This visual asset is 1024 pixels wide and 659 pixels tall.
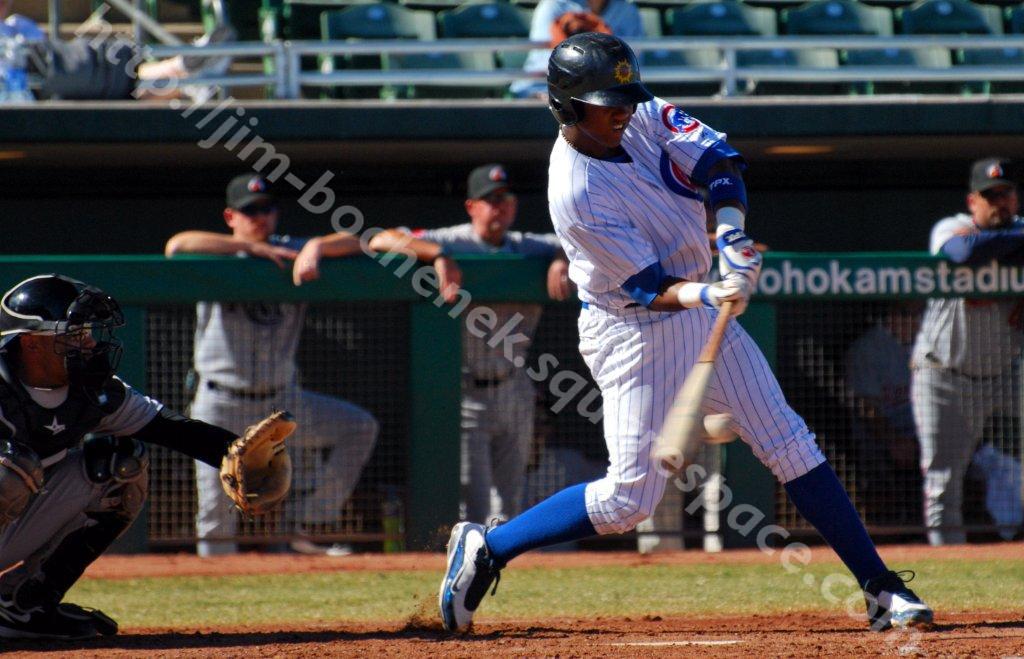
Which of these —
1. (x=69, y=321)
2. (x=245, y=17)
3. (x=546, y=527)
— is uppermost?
(x=245, y=17)

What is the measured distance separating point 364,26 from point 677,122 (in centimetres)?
504

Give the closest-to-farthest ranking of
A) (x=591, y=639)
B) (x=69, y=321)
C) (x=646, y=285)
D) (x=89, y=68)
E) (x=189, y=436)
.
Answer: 1. (x=646, y=285)
2. (x=69, y=321)
3. (x=591, y=639)
4. (x=189, y=436)
5. (x=89, y=68)

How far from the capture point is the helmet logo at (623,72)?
3252 mm

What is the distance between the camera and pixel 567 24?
674 cm

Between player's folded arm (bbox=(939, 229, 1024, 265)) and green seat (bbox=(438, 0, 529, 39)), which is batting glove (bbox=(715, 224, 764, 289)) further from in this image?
green seat (bbox=(438, 0, 529, 39))

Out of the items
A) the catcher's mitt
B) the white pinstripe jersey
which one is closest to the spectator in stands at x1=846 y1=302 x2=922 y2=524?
the white pinstripe jersey

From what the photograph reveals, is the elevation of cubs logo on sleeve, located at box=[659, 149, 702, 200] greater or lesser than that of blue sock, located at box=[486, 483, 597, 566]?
greater

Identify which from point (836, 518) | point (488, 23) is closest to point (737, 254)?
point (836, 518)

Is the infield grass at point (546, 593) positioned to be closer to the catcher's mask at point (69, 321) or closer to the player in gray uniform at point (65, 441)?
the player in gray uniform at point (65, 441)

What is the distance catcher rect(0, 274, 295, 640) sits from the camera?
11.5ft

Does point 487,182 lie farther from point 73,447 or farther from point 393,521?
point 73,447

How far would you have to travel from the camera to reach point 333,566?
17.5 ft

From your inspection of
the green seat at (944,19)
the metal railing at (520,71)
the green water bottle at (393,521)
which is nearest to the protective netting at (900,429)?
the green water bottle at (393,521)

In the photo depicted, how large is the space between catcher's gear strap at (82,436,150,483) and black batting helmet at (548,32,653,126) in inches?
60.7
